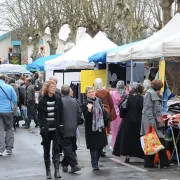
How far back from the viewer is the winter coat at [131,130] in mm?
11602

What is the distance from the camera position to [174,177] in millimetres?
10102

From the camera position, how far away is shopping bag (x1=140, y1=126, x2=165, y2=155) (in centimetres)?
1091

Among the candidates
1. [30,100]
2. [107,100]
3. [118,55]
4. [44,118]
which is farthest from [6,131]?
[30,100]

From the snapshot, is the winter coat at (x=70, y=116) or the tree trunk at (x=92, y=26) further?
the tree trunk at (x=92, y=26)

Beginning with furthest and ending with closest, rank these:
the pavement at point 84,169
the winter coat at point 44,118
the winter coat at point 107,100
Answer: the winter coat at point 107,100 → the pavement at point 84,169 → the winter coat at point 44,118

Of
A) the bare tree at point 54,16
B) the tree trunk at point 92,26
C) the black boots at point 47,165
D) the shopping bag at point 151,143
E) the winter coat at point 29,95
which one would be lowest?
the black boots at point 47,165

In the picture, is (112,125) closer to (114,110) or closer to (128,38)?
(114,110)

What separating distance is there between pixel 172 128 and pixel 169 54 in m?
1.98

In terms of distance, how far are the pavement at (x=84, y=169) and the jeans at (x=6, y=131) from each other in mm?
278

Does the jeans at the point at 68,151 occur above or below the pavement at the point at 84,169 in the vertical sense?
above

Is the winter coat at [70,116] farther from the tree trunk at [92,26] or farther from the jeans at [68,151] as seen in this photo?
the tree trunk at [92,26]

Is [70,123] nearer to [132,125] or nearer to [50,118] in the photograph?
[50,118]

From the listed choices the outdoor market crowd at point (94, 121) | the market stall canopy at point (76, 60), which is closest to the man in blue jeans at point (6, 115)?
the outdoor market crowd at point (94, 121)

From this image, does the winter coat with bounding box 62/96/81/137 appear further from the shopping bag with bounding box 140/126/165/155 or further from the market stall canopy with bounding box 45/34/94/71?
the market stall canopy with bounding box 45/34/94/71
